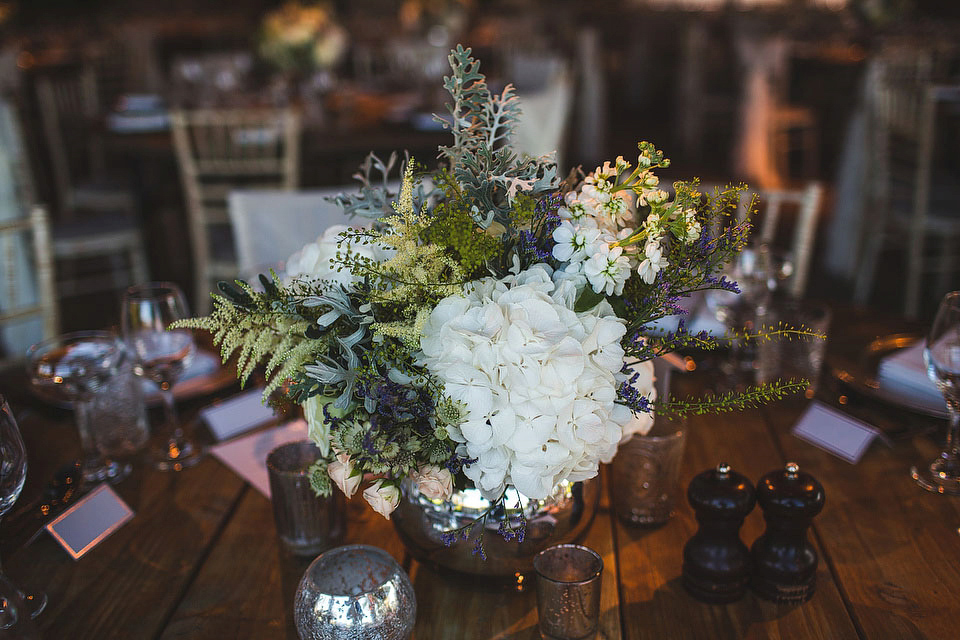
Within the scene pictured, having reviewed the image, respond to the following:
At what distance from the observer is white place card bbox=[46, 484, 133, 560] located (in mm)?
869

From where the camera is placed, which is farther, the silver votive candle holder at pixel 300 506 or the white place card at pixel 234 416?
the white place card at pixel 234 416

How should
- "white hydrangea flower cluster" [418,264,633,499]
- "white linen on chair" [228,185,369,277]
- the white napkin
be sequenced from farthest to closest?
"white linen on chair" [228,185,369,277] < the white napkin < "white hydrangea flower cluster" [418,264,633,499]

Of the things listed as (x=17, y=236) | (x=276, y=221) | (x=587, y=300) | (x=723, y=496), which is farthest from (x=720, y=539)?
(x=17, y=236)

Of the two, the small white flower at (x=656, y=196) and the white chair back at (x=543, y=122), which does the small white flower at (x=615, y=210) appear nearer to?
the small white flower at (x=656, y=196)

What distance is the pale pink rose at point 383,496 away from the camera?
0.71 metres

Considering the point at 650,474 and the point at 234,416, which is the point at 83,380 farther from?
the point at 650,474

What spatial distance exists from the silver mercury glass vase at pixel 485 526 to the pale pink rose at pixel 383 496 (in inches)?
3.7

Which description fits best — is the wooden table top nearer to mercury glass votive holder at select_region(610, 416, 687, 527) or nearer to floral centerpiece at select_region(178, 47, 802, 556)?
mercury glass votive holder at select_region(610, 416, 687, 527)

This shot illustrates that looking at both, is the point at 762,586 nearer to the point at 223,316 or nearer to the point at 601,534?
the point at 601,534

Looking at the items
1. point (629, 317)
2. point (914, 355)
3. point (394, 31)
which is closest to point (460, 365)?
point (629, 317)

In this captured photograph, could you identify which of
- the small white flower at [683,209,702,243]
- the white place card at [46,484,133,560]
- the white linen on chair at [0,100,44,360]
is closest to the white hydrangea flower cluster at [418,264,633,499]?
the small white flower at [683,209,702,243]

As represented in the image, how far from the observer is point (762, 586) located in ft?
2.71

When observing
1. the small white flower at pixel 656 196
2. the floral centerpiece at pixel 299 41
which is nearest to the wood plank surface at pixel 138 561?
the small white flower at pixel 656 196

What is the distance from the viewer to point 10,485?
80 centimetres
